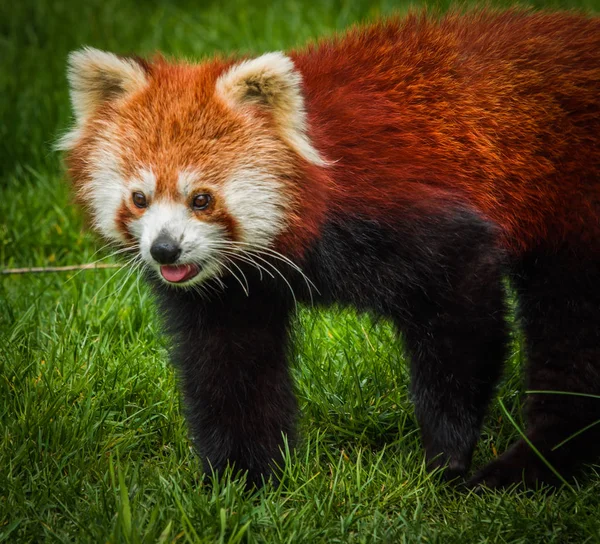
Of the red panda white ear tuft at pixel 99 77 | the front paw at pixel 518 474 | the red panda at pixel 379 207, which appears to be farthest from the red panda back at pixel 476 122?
the front paw at pixel 518 474

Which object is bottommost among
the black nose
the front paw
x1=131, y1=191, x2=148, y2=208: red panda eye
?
the front paw

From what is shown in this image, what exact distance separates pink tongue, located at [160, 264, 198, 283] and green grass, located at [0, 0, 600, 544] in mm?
533

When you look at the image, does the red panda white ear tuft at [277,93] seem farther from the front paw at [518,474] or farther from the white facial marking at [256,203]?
the front paw at [518,474]

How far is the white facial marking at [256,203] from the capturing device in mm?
3012

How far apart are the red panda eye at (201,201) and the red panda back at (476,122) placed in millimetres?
519

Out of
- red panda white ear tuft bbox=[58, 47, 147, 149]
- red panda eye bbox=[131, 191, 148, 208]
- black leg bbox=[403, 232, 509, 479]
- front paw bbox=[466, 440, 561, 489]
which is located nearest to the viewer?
red panda eye bbox=[131, 191, 148, 208]

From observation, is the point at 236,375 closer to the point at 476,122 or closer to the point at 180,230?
the point at 180,230

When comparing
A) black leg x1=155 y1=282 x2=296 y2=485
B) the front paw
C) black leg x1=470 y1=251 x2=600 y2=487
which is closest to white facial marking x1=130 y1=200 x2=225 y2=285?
black leg x1=155 y1=282 x2=296 y2=485

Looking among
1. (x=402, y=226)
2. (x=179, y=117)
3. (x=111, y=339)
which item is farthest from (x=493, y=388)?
(x=111, y=339)

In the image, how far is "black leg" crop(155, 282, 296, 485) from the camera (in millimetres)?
3346

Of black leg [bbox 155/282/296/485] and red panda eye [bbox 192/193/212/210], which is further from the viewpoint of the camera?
black leg [bbox 155/282/296/485]

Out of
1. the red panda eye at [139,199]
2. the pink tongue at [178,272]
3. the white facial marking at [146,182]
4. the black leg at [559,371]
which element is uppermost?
the white facial marking at [146,182]

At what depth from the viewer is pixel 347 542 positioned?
2908 millimetres

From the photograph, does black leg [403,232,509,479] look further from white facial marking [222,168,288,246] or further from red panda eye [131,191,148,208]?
red panda eye [131,191,148,208]
